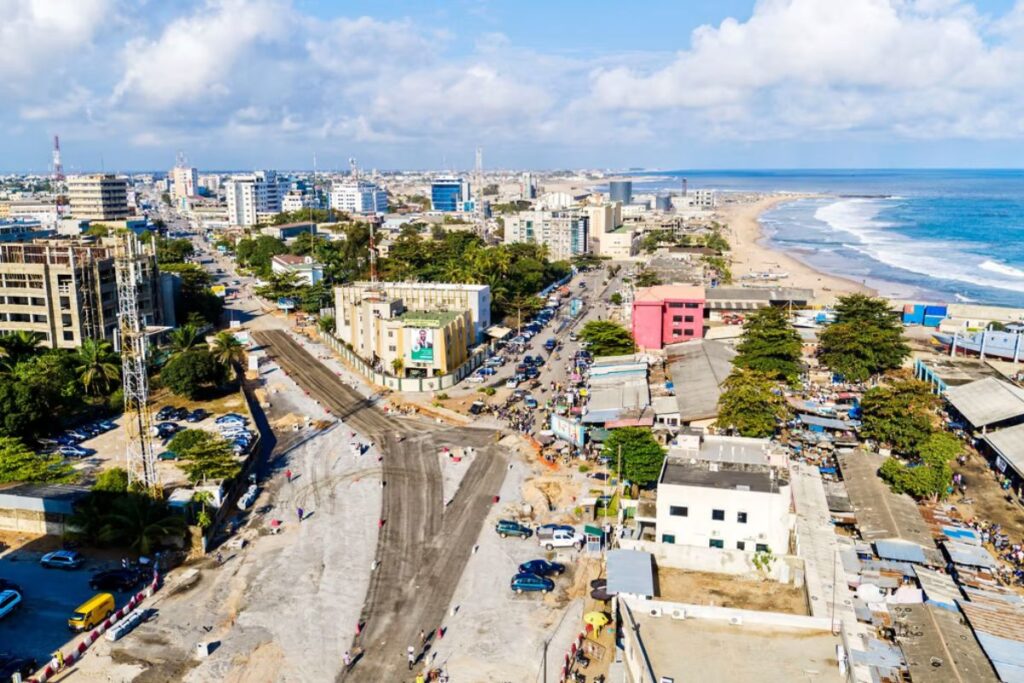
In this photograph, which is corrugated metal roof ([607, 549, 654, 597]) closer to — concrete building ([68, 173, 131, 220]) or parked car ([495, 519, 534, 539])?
parked car ([495, 519, 534, 539])

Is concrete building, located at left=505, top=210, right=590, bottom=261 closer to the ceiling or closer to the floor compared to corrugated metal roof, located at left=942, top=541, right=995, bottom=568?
closer to the ceiling

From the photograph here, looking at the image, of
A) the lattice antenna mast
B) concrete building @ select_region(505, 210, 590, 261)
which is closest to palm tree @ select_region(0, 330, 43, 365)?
the lattice antenna mast

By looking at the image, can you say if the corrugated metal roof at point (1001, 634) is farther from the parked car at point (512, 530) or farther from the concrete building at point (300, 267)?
the concrete building at point (300, 267)

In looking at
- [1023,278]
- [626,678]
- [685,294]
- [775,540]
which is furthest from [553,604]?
[1023,278]

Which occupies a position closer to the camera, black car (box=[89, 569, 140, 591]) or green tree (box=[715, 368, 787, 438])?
black car (box=[89, 569, 140, 591])

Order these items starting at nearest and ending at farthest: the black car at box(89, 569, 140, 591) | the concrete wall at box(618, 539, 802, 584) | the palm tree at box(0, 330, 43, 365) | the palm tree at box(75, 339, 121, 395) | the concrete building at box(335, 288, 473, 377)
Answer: the concrete wall at box(618, 539, 802, 584)
the black car at box(89, 569, 140, 591)
the palm tree at box(75, 339, 121, 395)
the palm tree at box(0, 330, 43, 365)
the concrete building at box(335, 288, 473, 377)

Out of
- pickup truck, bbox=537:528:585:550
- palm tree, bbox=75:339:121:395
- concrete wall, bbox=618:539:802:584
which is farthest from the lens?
palm tree, bbox=75:339:121:395
